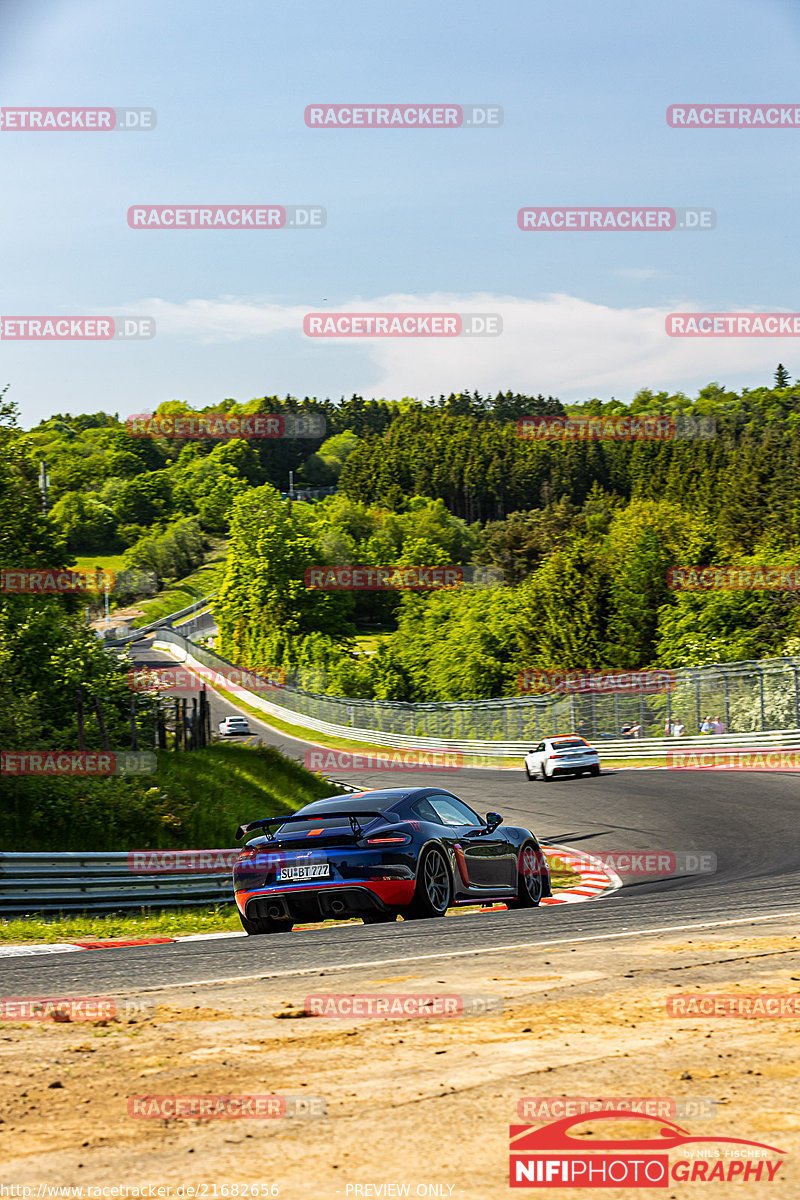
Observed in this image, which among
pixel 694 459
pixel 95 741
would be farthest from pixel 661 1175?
pixel 694 459

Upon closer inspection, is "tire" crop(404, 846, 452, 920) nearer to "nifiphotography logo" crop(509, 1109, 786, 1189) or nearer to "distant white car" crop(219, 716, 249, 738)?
"nifiphotography logo" crop(509, 1109, 786, 1189)

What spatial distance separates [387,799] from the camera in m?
10.2

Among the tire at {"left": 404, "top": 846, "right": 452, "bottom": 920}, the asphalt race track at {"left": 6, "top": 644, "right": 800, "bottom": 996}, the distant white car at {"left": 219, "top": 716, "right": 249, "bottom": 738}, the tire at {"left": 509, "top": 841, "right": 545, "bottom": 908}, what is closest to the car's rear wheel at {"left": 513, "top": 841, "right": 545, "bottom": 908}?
the tire at {"left": 509, "top": 841, "right": 545, "bottom": 908}

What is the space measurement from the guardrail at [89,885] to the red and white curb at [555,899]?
8.98ft

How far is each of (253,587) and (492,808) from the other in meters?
83.9

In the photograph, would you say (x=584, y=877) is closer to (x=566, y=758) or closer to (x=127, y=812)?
(x=127, y=812)

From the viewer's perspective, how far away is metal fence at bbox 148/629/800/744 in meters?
32.3

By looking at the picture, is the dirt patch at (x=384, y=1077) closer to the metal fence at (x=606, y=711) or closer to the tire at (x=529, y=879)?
the tire at (x=529, y=879)

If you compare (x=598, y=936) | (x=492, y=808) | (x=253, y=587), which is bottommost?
(x=492, y=808)

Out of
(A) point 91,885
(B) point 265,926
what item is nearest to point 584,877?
(A) point 91,885

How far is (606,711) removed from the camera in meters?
43.1

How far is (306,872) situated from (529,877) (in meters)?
2.98

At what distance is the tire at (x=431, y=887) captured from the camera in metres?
9.67

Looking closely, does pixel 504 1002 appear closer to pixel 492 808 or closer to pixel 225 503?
pixel 492 808
